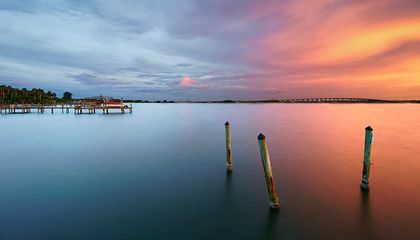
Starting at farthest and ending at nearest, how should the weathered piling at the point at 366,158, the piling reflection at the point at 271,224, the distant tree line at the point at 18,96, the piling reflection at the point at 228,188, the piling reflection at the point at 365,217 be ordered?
1. the distant tree line at the point at 18,96
2. the weathered piling at the point at 366,158
3. the piling reflection at the point at 228,188
4. the piling reflection at the point at 365,217
5. the piling reflection at the point at 271,224

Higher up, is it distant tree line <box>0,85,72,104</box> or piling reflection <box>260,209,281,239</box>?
distant tree line <box>0,85,72,104</box>

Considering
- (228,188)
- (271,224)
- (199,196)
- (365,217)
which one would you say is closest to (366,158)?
(365,217)

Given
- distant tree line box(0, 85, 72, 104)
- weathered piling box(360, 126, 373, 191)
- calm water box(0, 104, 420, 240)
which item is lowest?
calm water box(0, 104, 420, 240)

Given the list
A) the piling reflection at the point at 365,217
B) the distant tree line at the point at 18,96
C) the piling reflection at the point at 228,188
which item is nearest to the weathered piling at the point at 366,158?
the piling reflection at the point at 365,217

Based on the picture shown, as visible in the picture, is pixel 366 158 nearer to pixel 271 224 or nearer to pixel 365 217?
pixel 365 217

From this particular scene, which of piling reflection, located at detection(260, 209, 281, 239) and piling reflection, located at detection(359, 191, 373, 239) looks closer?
piling reflection, located at detection(260, 209, 281, 239)

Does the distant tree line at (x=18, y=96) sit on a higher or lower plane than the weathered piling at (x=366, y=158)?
Result: higher

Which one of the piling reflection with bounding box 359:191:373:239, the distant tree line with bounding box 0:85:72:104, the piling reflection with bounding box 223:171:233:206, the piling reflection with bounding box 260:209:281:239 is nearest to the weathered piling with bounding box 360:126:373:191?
the piling reflection with bounding box 359:191:373:239

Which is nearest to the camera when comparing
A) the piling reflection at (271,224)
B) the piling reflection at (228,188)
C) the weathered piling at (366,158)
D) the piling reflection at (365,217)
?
the piling reflection at (271,224)

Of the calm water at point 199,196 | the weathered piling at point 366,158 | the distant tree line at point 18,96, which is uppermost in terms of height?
the distant tree line at point 18,96

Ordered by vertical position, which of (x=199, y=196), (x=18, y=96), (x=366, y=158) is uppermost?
(x=18, y=96)

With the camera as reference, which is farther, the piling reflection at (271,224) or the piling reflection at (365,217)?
the piling reflection at (365,217)

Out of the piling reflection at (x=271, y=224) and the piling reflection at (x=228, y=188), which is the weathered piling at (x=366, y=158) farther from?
the piling reflection at (x=228, y=188)

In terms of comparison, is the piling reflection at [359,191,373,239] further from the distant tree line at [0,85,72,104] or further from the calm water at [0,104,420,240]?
the distant tree line at [0,85,72,104]
